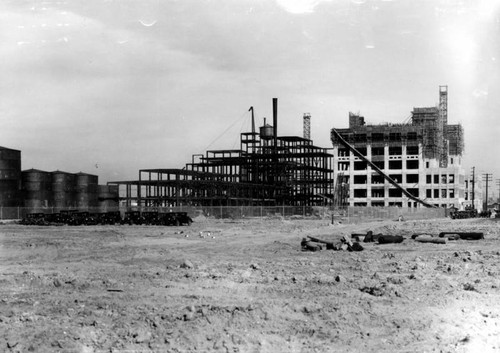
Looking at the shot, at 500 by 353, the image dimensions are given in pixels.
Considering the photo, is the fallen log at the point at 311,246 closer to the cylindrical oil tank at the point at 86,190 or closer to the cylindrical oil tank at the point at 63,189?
the cylindrical oil tank at the point at 63,189

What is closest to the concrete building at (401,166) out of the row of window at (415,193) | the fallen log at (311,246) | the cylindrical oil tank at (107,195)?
the row of window at (415,193)

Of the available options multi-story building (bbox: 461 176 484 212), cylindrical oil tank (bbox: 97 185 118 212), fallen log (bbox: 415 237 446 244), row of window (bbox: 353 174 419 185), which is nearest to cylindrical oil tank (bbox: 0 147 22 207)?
cylindrical oil tank (bbox: 97 185 118 212)

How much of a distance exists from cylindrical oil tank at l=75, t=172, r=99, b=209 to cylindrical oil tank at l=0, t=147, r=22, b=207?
10.5 m

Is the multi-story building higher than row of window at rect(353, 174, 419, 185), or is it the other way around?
row of window at rect(353, 174, 419, 185)

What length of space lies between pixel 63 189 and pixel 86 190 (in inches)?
163

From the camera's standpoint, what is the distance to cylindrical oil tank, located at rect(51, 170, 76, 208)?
68938 millimetres

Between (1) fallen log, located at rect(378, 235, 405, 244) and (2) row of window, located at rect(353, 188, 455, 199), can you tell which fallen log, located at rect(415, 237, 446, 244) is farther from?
(2) row of window, located at rect(353, 188, 455, 199)

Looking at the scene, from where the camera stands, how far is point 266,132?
93.9 meters

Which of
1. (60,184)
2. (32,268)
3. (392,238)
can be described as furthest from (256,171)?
(32,268)

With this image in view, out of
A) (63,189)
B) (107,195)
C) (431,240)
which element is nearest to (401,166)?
(107,195)

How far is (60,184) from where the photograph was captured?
229ft

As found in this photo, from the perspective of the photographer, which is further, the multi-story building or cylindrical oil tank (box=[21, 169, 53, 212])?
the multi-story building

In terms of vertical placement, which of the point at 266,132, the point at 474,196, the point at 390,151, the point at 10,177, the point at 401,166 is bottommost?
the point at 474,196

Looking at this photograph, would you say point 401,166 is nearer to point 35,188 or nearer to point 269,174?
point 269,174
